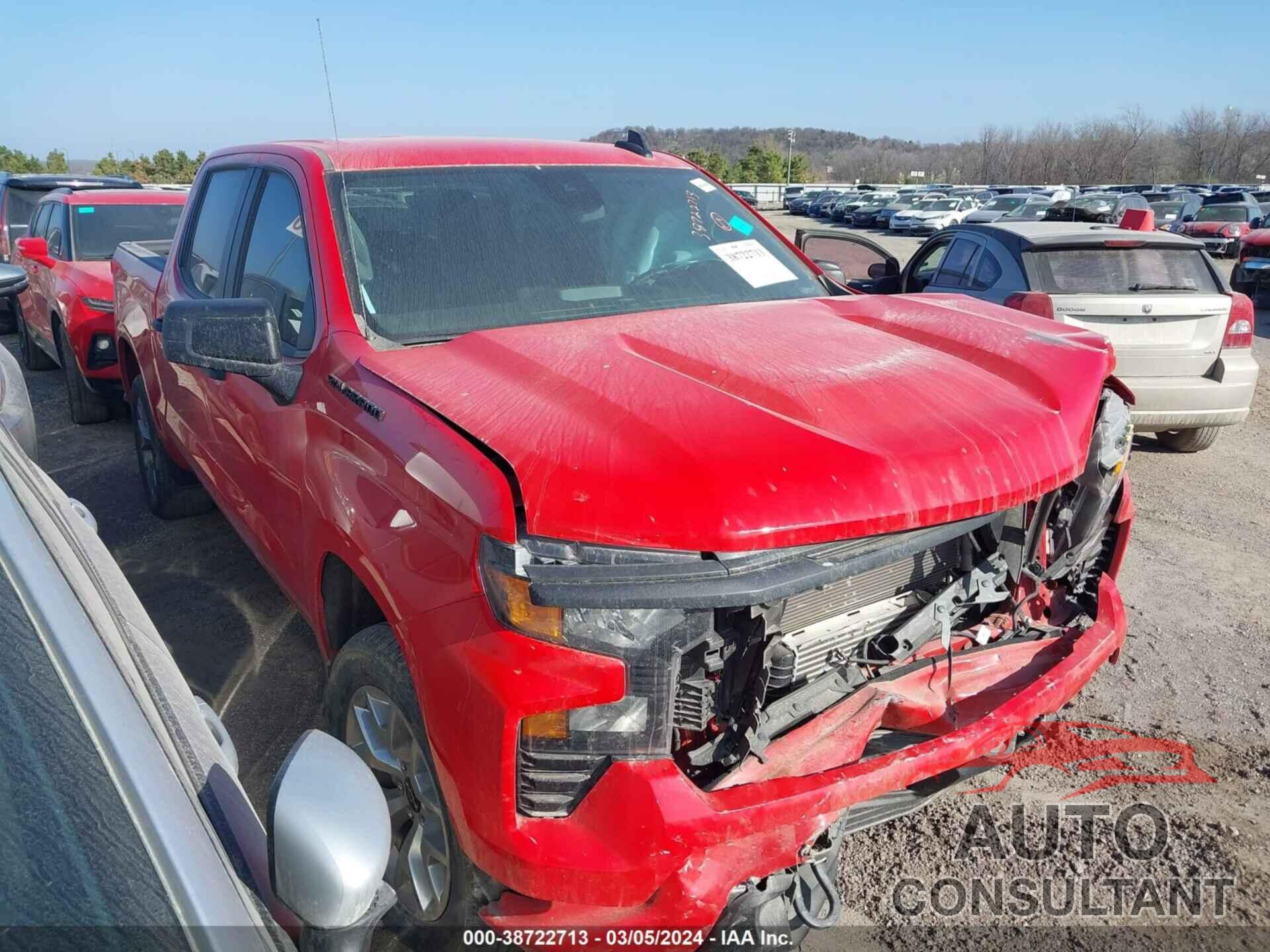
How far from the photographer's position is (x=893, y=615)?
2.21 metres

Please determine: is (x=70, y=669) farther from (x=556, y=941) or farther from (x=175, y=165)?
(x=175, y=165)

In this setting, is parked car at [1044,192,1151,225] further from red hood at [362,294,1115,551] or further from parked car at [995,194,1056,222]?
red hood at [362,294,1115,551]

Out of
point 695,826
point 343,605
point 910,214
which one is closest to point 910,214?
point 910,214

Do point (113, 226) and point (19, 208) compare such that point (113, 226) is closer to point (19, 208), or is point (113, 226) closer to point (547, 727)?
point (19, 208)

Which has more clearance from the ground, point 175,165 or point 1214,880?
point 175,165

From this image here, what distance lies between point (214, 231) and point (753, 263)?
7.06ft

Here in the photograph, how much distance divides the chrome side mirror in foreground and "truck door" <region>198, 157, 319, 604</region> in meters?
1.53

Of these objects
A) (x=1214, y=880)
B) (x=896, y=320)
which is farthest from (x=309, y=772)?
(x=1214, y=880)

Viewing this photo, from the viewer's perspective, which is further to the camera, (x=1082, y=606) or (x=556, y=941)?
(x=1082, y=606)

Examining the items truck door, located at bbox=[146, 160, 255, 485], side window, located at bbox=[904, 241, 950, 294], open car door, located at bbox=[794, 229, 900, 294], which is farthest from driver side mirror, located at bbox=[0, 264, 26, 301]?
side window, located at bbox=[904, 241, 950, 294]

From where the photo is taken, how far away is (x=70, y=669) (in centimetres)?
110

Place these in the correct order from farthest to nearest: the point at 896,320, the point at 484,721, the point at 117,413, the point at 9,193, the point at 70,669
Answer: the point at 9,193 → the point at 117,413 → the point at 896,320 → the point at 484,721 → the point at 70,669

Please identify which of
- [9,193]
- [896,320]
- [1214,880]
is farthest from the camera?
[9,193]

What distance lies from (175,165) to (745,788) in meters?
39.6
